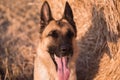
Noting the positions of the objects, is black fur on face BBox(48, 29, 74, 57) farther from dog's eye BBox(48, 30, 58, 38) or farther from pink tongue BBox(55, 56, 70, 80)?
pink tongue BBox(55, 56, 70, 80)

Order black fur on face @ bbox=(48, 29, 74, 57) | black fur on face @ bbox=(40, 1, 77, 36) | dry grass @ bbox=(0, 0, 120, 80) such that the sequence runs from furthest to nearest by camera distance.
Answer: dry grass @ bbox=(0, 0, 120, 80) → black fur on face @ bbox=(40, 1, 77, 36) → black fur on face @ bbox=(48, 29, 74, 57)

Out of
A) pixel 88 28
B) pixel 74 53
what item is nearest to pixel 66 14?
pixel 74 53

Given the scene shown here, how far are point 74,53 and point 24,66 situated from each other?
1.19 meters

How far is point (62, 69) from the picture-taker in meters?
6.08

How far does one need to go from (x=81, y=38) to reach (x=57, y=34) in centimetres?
140

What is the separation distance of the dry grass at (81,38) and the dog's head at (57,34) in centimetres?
83

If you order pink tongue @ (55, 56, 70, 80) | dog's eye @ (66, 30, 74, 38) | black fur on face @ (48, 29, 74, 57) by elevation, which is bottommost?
pink tongue @ (55, 56, 70, 80)

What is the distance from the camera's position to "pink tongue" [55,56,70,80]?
237 inches

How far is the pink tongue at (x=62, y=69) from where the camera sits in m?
6.02

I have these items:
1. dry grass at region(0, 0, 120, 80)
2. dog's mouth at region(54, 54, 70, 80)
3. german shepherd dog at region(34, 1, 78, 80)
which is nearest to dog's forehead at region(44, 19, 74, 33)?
german shepherd dog at region(34, 1, 78, 80)

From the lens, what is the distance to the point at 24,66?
7090mm

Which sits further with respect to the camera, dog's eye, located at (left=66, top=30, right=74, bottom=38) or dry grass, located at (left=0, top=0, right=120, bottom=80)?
dry grass, located at (left=0, top=0, right=120, bottom=80)

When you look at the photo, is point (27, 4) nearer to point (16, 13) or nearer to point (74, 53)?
point (16, 13)

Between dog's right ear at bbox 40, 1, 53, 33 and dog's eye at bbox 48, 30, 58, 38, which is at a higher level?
dog's right ear at bbox 40, 1, 53, 33
